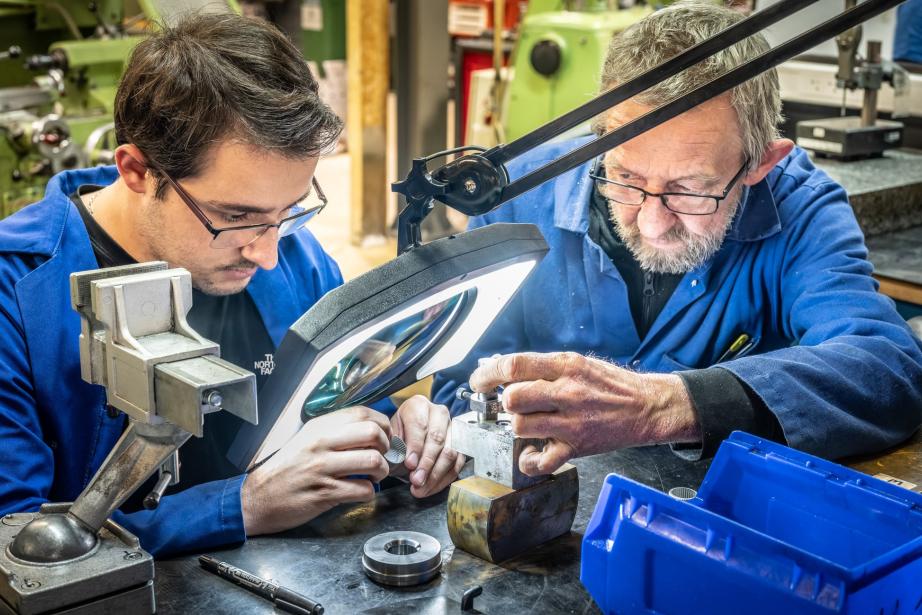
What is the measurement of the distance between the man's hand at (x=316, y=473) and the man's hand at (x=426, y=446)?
0.06 m

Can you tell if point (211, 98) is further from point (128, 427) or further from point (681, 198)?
point (681, 198)

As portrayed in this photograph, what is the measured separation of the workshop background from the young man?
0.77 ft

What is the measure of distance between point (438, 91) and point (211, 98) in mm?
4200

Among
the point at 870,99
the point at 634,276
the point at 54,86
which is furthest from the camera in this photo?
the point at 54,86

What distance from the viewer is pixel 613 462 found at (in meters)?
1.67

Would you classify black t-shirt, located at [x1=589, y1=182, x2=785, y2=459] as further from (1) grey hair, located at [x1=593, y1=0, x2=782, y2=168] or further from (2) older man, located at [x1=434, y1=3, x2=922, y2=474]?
(1) grey hair, located at [x1=593, y1=0, x2=782, y2=168]

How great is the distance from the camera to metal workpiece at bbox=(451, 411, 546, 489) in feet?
4.43

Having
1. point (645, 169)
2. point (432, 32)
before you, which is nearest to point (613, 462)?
point (645, 169)

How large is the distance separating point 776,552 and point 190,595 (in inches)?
26.9

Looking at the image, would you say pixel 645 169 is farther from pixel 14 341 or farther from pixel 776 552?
pixel 14 341

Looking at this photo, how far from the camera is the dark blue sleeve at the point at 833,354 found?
64.0 inches

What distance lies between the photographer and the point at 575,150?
3.74ft

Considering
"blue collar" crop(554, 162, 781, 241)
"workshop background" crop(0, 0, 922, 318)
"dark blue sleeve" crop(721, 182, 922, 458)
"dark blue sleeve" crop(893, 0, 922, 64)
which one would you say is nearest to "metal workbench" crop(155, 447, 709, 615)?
"dark blue sleeve" crop(721, 182, 922, 458)

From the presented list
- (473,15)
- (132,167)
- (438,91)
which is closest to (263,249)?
(132,167)
